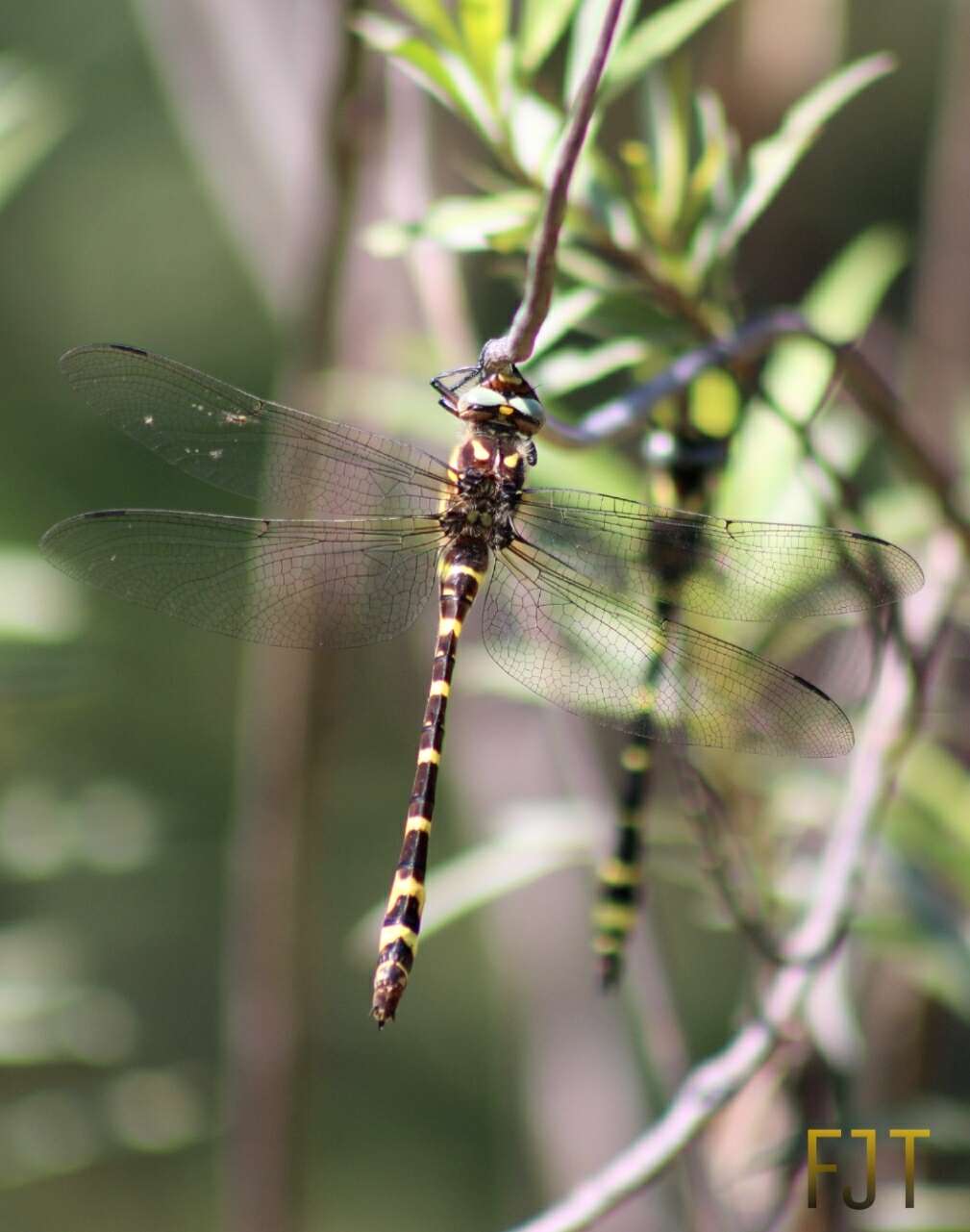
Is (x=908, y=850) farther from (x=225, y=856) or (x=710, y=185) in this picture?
(x=225, y=856)

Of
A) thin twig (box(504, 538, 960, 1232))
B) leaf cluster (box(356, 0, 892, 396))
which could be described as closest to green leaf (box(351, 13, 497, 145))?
leaf cluster (box(356, 0, 892, 396))

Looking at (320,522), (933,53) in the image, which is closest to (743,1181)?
(320,522)

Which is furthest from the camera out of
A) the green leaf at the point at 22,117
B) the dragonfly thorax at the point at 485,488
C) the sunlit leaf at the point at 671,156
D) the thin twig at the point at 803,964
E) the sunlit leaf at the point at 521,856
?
the green leaf at the point at 22,117

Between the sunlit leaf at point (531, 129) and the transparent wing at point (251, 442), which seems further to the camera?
the transparent wing at point (251, 442)

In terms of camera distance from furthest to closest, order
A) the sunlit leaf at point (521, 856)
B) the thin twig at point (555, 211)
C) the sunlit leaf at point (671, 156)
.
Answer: the sunlit leaf at point (521, 856) < the sunlit leaf at point (671, 156) < the thin twig at point (555, 211)

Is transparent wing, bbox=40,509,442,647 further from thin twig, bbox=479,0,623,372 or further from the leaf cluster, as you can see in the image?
thin twig, bbox=479,0,623,372

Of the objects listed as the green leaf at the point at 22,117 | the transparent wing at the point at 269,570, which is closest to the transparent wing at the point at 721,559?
the transparent wing at the point at 269,570

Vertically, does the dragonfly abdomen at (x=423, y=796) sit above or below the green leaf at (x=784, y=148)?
below

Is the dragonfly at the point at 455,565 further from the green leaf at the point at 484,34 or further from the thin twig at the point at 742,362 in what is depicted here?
the green leaf at the point at 484,34
